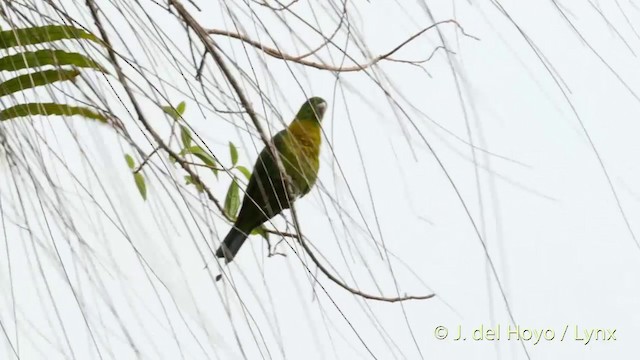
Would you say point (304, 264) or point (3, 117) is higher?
point (3, 117)

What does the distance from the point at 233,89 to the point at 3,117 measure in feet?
0.61

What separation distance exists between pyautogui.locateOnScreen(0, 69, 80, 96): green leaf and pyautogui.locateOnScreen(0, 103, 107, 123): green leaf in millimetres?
16

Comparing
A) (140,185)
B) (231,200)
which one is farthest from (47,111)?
(231,200)

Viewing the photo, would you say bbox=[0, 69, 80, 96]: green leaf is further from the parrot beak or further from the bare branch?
the parrot beak

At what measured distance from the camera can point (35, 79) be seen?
771 millimetres

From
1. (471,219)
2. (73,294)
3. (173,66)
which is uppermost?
(173,66)

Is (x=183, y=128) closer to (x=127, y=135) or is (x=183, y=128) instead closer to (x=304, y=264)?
(x=127, y=135)

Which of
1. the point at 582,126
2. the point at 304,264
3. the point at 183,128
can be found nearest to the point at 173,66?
the point at 183,128

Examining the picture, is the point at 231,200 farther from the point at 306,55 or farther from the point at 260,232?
the point at 306,55

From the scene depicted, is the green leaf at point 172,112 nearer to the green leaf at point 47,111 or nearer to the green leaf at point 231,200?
the green leaf at point 47,111

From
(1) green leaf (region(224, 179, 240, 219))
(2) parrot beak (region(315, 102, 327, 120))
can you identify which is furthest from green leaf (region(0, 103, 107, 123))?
(2) parrot beak (region(315, 102, 327, 120))

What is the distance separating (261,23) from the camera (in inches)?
32.0

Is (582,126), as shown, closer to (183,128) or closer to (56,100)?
(183,128)

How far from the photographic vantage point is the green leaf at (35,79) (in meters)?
0.76
